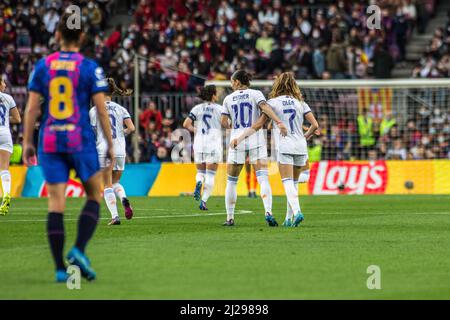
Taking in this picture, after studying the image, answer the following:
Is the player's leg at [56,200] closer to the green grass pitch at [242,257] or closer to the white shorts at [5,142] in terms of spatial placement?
the green grass pitch at [242,257]

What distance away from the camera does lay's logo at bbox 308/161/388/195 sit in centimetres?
3047

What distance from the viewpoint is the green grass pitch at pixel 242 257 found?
9.59m

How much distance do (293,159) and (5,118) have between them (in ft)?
20.1

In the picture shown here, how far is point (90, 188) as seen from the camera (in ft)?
34.5

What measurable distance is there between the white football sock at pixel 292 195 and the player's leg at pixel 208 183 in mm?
5393

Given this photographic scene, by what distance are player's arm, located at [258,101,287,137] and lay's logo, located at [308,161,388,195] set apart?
14.3 metres

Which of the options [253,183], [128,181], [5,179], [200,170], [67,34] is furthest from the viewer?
[128,181]

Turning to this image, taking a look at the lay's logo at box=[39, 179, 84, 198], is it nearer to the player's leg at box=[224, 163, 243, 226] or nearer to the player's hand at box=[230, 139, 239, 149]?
the player's leg at box=[224, 163, 243, 226]

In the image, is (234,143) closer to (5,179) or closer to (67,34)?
(5,179)

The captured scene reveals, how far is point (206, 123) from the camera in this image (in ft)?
82.3

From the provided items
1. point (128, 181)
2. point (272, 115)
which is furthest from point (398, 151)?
point (272, 115)

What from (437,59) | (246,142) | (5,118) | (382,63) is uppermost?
(437,59)

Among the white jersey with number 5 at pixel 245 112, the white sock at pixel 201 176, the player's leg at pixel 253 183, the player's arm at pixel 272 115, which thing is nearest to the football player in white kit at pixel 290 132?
the player's arm at pixel 272 115
